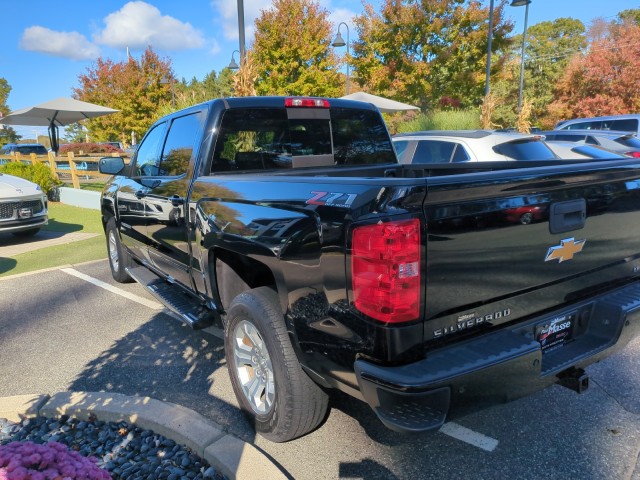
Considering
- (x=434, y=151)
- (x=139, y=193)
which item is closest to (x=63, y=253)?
(x=139, y=193)

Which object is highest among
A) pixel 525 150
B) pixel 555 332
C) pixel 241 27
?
pixel 241 27

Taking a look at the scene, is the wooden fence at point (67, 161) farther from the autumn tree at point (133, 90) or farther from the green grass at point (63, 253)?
the autumn tree at point (133, 90)

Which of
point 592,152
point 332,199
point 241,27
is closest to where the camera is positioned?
point 332,199

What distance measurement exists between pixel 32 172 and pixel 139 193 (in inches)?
447

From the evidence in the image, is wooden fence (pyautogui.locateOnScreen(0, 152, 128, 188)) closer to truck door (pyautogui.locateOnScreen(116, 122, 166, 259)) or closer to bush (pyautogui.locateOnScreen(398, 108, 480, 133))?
truck door (pyautogui.locateOnScreen(116, 122, 166, 259))

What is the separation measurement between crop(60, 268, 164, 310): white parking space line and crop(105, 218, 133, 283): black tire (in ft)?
0.55

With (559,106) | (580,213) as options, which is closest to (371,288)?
(580,213)

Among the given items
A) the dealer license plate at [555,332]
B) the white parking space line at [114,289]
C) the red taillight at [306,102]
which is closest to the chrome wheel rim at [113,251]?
the white parking space line at [114,289]

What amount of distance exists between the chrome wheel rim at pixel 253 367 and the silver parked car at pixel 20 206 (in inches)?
287

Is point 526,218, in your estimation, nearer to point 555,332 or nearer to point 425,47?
point 555,332

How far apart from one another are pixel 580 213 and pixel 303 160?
212 cm

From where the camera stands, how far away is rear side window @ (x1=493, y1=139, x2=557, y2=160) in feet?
21.0

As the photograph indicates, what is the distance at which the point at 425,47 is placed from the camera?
20.0 meters

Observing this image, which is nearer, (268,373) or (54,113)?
(268,373)
